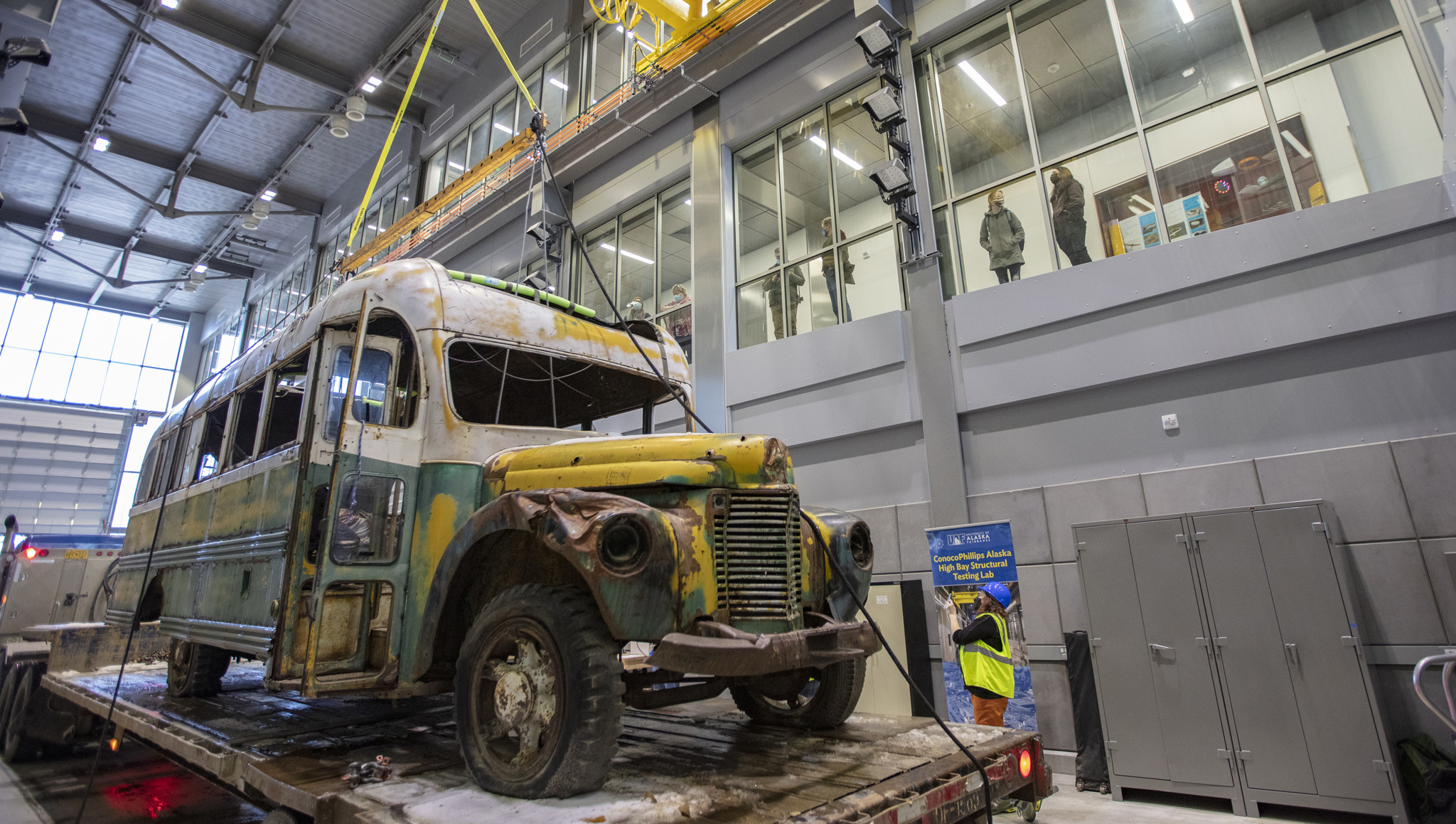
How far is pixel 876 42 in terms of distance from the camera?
927 centimetres

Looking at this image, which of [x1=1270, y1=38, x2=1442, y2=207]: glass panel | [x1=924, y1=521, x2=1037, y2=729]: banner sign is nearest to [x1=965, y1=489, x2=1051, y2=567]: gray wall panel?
[x1=924, y1=521, x2=1037, y2=729]: banner sign

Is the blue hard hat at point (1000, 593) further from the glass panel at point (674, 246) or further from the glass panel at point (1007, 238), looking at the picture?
the glass panel at point (674, 246)

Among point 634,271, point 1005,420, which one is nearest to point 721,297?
point 634,271

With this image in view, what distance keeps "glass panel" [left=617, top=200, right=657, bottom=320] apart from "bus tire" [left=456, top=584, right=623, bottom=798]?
10867mm

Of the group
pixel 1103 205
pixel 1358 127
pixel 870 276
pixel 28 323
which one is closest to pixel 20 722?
pixel 870 276

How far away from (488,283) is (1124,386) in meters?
6.40

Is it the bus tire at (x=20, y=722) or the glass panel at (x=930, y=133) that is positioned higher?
the glass panel at (x=930, y=133)

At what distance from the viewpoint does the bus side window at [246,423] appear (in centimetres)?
536

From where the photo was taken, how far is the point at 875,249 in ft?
33.0

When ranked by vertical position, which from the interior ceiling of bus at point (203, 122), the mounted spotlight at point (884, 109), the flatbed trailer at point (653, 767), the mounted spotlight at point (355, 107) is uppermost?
the interior ceiling of bus at point (203, 122)

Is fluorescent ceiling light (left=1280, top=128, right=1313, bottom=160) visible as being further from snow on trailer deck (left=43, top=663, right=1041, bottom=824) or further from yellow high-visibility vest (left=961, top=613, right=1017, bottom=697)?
snow on trailer deck (left=43, top=663, right=1041, bottom=824)

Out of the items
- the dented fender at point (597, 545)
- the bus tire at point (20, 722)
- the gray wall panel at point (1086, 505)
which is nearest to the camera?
the dented fender at point (597, 545)

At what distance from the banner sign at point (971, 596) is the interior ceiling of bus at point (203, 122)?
16065 millimetres

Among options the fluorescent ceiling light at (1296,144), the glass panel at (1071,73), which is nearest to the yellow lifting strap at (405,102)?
the glass panel at (1071,73)
